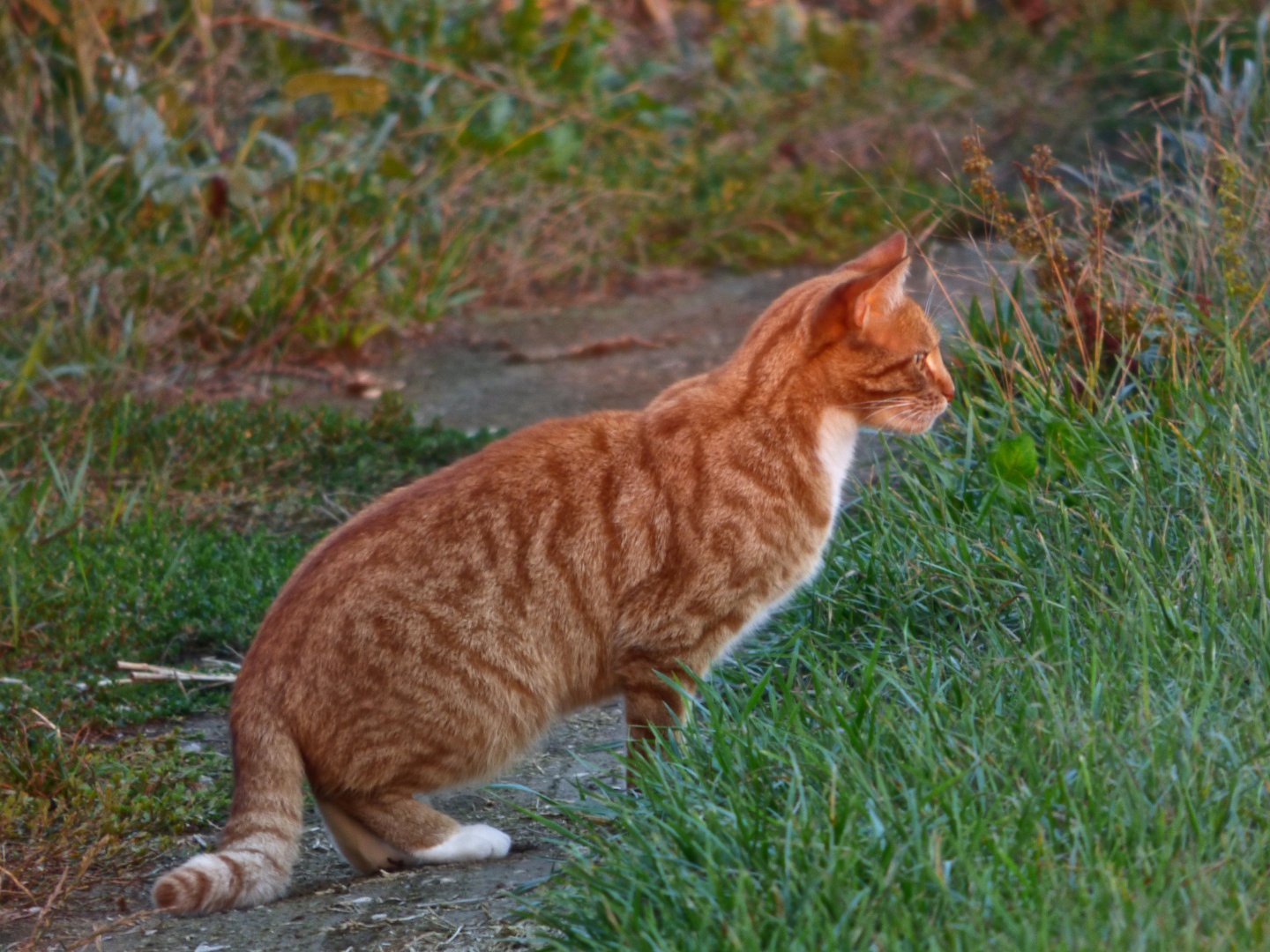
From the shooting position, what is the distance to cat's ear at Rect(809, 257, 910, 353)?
3.45m

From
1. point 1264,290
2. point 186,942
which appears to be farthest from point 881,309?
point 186,942

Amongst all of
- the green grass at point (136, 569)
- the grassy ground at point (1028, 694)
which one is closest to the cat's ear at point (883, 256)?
the grassy ground at point (1028, 694)

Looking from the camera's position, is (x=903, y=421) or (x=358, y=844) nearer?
(x=358, y=844)

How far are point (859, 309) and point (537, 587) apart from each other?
108cm

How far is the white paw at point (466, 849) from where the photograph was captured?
3254 millimetres

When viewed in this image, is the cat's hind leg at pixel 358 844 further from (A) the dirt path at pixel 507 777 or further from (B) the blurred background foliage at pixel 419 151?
(B) the blurred background foliage at pixel 419 151

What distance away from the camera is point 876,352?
3.61m

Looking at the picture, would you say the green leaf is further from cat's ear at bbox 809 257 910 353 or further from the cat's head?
cat's ear at bbox 809 257 910 353

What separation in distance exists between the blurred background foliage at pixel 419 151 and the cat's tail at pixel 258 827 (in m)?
2.66

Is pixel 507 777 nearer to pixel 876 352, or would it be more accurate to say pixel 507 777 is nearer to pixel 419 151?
pixel 876 352

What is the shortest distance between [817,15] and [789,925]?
9891mm

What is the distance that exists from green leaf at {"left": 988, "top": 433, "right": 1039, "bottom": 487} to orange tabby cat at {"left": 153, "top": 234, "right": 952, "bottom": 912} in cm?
34

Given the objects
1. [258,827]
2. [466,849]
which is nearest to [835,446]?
[466,849]

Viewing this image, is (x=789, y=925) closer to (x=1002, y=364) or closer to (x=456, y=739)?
(x=456, y=739)
